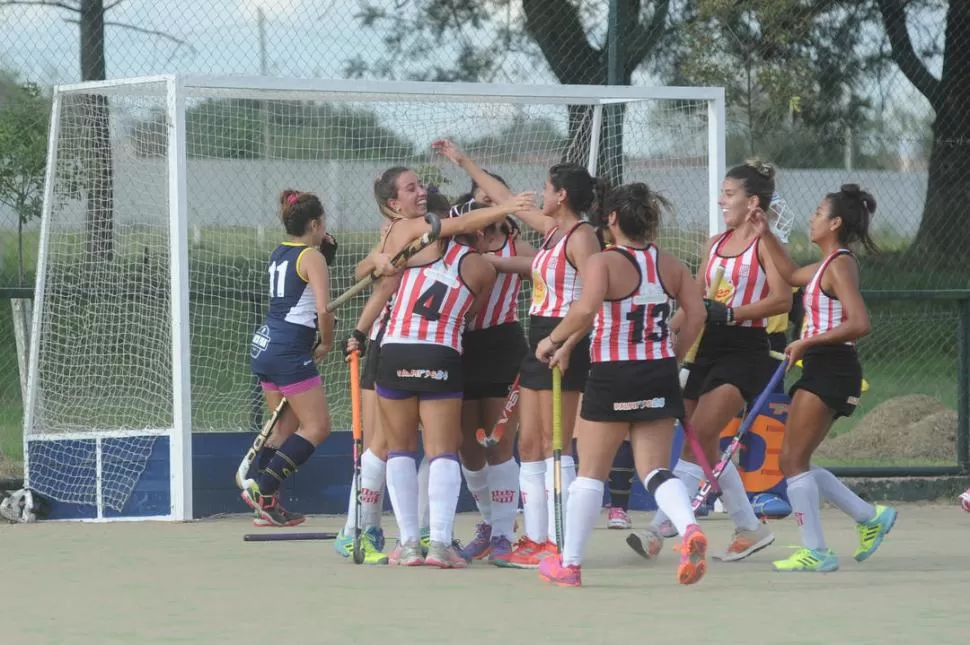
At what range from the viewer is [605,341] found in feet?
21.5

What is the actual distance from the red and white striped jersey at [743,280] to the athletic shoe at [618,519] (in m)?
1.57

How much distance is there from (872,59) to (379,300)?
1117 centimetres

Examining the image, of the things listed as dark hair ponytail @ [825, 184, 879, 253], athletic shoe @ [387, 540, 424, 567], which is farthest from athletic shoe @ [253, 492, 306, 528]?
dark hair ponytail @ [825, 184, 879, 253]

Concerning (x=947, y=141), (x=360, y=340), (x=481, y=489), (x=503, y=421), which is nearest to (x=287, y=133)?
(x=360, y=340)

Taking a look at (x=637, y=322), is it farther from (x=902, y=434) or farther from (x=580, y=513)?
(x=902, y=434)

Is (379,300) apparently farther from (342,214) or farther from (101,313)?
(342,214)

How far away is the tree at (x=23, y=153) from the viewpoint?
34.8 ft

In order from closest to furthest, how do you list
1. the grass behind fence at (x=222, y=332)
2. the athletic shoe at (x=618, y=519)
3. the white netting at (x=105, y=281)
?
1. the athletic shoe at (x=618, y=519)
2. the white netting at (x=105, y=281)
3. the grass behind fence at (x=222, y=332)

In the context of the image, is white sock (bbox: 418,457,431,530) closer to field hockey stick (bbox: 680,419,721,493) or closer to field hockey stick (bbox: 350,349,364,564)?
field hockey stick (bbox: 350,349,364,564)

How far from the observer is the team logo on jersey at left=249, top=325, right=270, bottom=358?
29.3 feet

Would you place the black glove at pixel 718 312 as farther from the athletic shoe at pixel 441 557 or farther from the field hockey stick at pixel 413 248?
the athletic shoe at pixel 441 557

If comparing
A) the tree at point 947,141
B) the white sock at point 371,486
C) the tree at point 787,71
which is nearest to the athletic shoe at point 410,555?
the white sock at point 371,486

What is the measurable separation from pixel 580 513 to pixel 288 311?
292cm

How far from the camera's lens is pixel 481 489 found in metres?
7.59
